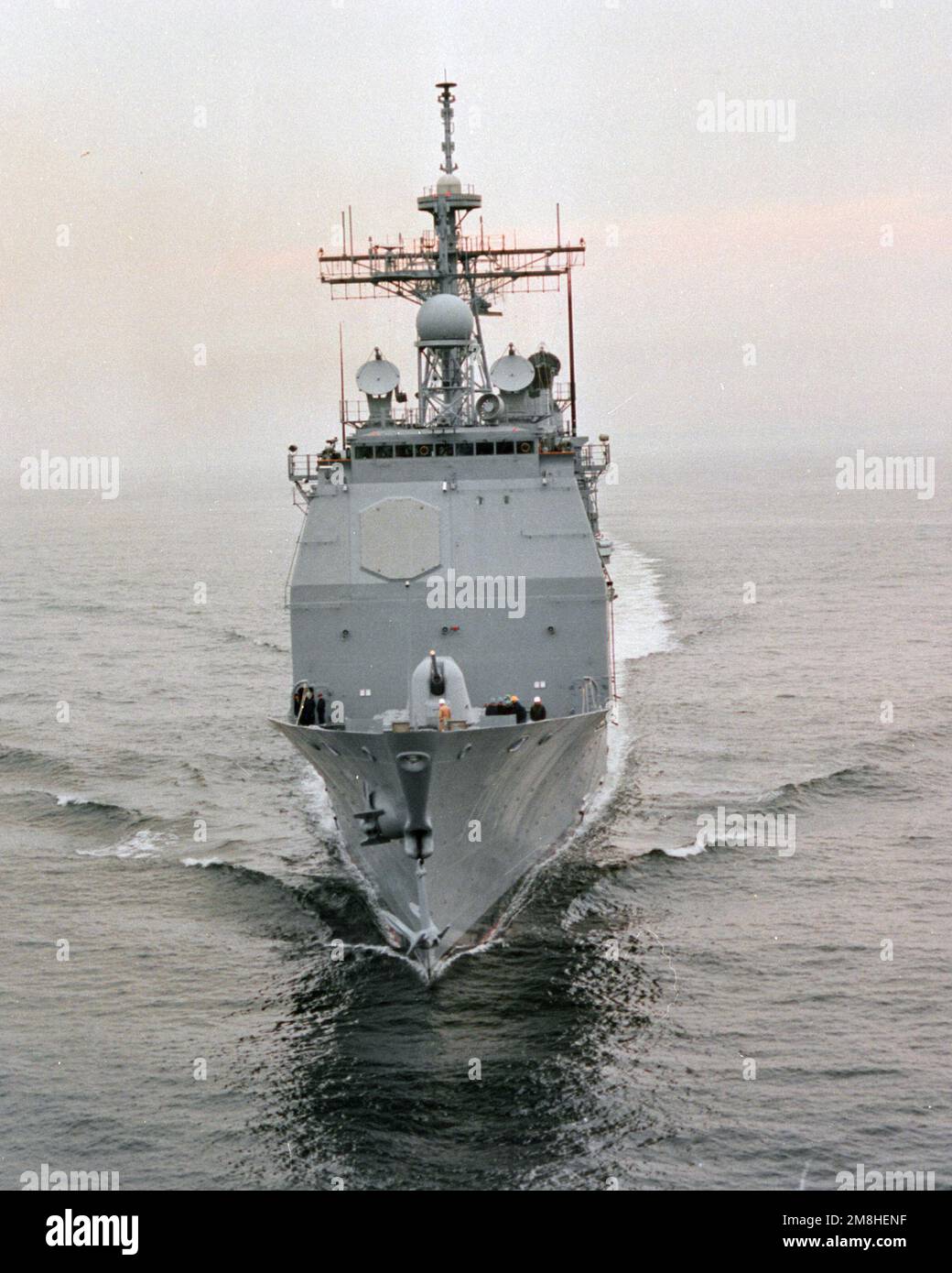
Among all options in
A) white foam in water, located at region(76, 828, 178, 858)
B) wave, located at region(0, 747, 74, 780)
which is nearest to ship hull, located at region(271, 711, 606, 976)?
white foam in water, located at region(76, 828, 178, 858)

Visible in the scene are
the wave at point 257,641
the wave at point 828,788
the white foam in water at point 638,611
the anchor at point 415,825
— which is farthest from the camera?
the wave at point 257,641

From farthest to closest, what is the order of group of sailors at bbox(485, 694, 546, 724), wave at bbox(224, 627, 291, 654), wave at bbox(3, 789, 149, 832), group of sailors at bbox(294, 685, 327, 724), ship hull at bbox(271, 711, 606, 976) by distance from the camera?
1. wave at bbox(224, 627, 291, 654)
2. wave at bbox(3, 789, 149, 832)
3. group of sailors at bbox(294, 685, 327, 724)
4. group of sailors at bbox(485, 694, 546, 724)
5. ship hull at bbox(271, 711, 606, 976)

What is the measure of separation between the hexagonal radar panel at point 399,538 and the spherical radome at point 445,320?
3.96m

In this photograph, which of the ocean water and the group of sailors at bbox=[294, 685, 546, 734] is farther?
the group of sailors at bbox=[294, 685, 546, 734]

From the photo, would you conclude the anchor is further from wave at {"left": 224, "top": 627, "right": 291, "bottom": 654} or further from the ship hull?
wave at {"left": 224, "top": 627, "right": 291, "bottom": 654}

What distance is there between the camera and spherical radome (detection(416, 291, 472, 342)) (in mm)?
26812

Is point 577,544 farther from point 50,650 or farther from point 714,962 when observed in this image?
point 50,650

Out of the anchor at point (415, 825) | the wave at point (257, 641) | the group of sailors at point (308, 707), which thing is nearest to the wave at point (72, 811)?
the group of sailors at point (308, 707)

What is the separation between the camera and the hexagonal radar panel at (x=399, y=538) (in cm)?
2383

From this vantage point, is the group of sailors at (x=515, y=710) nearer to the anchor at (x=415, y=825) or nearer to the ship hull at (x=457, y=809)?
the ship hull at (x=457, y=809)

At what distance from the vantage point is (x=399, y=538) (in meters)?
24.1

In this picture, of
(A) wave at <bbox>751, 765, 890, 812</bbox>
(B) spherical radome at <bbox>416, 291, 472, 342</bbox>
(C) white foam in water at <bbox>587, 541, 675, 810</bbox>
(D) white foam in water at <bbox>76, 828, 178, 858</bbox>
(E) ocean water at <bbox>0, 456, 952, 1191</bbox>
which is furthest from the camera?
(C) white foam in water at <bbox>587, 541, 675, 810</bbox>

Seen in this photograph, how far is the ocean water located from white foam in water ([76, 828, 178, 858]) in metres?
0.06
